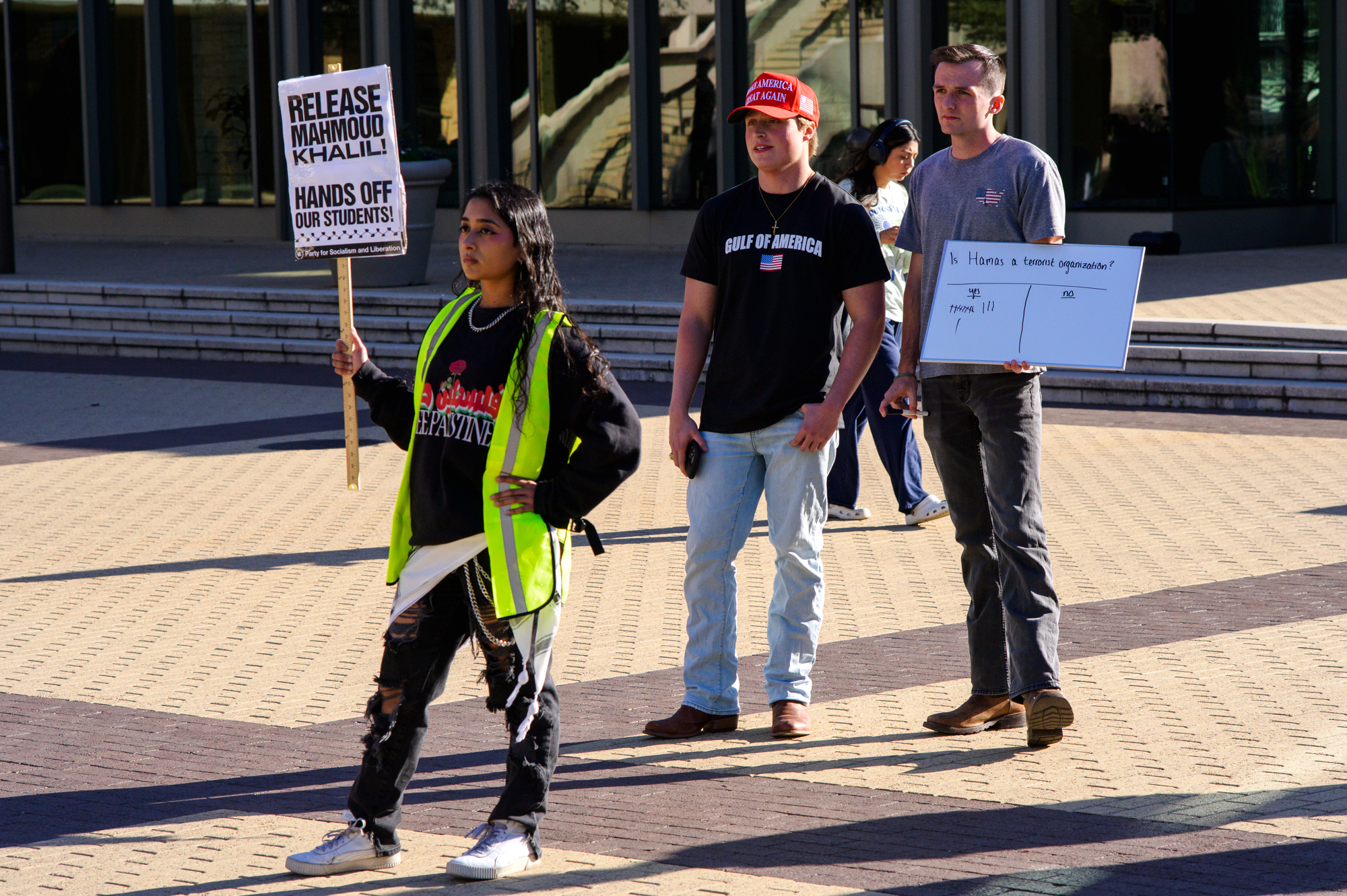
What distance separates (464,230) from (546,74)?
1944 cm

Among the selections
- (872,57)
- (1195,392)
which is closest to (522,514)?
(1195,392)

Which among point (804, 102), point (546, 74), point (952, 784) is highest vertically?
point (546, 74)

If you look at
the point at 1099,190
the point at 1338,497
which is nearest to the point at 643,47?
the point at 1099,190

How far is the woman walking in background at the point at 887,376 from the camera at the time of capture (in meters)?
8.34

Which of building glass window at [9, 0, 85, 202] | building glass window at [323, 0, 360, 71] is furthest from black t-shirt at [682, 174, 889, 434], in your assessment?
building glass window at [9, 0, 85, 202]

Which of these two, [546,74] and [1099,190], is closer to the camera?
[1099,190]

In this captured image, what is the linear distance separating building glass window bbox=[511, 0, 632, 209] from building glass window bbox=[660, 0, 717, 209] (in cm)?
55

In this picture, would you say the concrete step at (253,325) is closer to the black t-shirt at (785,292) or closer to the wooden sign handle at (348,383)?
the black t-shirt at (785,292)

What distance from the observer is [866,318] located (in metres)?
5.14

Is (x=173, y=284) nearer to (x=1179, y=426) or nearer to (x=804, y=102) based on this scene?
(x=1179, y=426)

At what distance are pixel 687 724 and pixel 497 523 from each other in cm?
Answer: 144

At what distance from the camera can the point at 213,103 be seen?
25.8m

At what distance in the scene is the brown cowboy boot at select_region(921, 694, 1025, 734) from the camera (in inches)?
207

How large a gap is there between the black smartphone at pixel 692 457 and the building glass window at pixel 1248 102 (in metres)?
15.5
